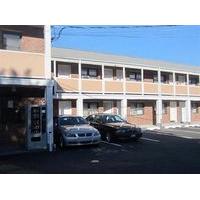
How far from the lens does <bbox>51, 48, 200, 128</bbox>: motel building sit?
27.6 metres

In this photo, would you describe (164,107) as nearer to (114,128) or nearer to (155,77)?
(155,77)

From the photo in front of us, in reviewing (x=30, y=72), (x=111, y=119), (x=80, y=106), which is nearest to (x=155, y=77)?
(x=80, y=106)

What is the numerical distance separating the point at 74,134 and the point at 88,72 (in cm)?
1367

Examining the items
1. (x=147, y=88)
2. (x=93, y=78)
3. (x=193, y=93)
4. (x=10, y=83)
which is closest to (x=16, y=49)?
(x=10, y=83)

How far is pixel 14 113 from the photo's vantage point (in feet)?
69.4

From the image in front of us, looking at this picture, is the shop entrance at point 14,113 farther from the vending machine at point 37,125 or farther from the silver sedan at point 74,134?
the silver sedan at point 74,134

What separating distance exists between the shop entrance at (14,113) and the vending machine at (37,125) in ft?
3.30

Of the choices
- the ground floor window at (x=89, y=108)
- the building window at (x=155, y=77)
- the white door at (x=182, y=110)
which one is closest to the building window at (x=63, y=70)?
the ground floor window at (x=89, y=108)

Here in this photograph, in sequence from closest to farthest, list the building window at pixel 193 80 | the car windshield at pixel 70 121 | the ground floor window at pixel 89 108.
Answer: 1. the car windshield at pixel 70 121
2. the ground floor window at pixel 89 108
3. the building window at pixel 193 80

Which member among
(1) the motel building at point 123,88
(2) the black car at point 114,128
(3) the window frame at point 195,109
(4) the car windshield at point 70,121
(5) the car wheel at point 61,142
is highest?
(1) the motel building at point 123,88

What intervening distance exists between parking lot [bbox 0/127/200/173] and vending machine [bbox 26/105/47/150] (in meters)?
1.06

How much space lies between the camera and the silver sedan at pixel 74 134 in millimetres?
17141

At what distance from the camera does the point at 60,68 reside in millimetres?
28578

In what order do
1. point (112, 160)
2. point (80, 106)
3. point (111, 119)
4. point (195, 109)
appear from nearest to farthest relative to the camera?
point (112, 160), point (111, 119), point (80, 106), point (195, 109)
